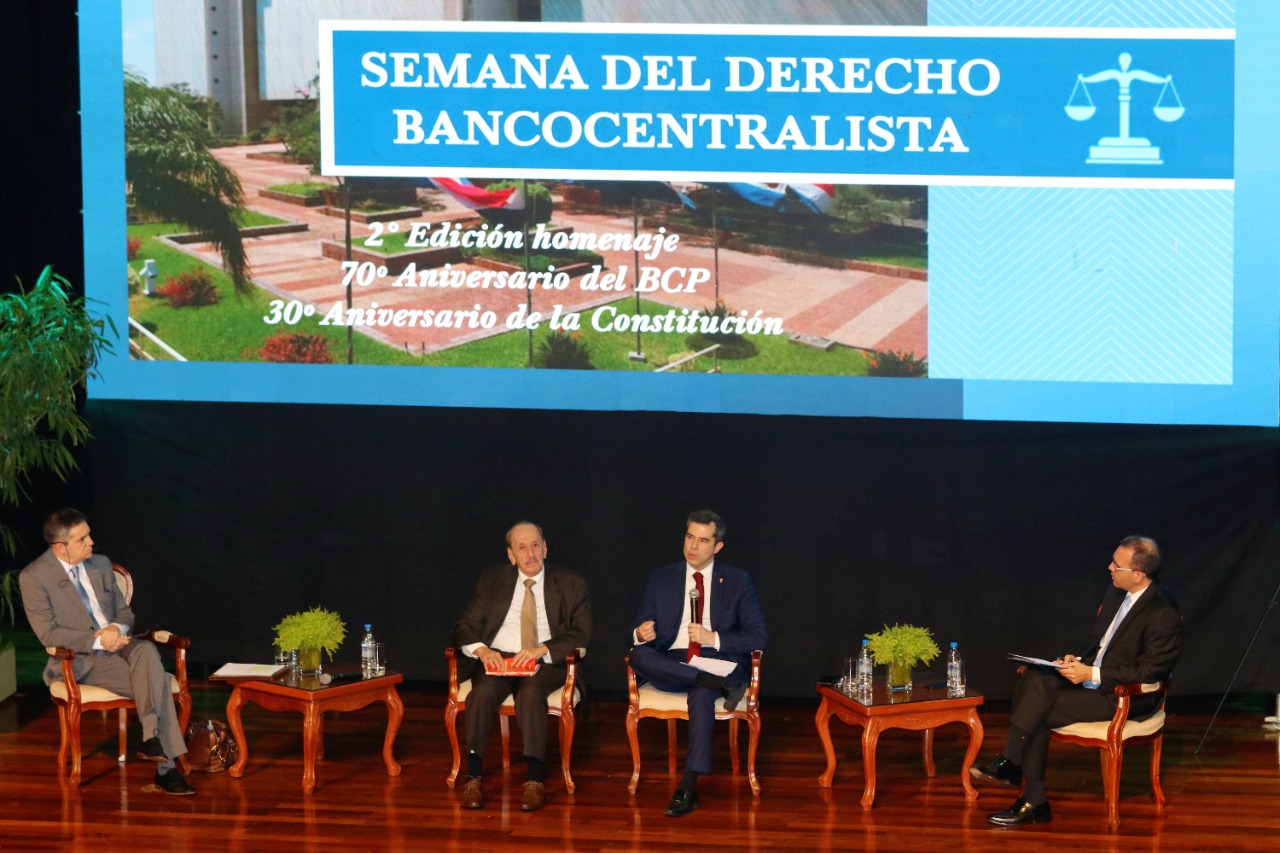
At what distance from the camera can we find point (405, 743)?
6.62 m

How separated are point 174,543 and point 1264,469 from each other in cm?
533

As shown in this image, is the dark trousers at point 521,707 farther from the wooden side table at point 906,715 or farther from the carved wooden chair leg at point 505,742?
the wooden side table at point 906,715

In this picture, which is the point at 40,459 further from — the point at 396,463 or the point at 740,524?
the point at 740,524

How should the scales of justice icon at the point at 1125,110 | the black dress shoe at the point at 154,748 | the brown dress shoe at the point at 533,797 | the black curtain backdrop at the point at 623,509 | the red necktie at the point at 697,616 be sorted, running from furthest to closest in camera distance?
1. the black curtain backdrop at the point at 623,509
2. the scales of justice icon at the point at 1125,110
3. the red necktie at the point at 697,616
4. the black dress shoe at the point at 154,748
5. the brown dress shoe at the point at 533,797

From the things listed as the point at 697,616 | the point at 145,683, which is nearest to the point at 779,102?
the point at 697,616

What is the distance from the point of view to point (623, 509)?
725 cm

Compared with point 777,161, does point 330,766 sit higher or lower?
lower

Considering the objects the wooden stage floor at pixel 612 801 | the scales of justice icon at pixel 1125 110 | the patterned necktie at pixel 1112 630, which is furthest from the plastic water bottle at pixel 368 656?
the scales of justice icon at pixel 1125 110

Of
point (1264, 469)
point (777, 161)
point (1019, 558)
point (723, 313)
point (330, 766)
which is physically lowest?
point (330, 766)

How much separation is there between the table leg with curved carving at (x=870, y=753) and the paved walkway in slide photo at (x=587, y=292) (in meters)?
1.94

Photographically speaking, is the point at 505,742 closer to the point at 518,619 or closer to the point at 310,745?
the point at 518,619

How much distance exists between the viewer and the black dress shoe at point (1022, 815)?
557cm

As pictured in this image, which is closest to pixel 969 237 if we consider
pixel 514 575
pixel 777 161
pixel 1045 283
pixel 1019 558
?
pixel 1045 283

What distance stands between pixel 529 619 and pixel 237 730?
4.21ft
